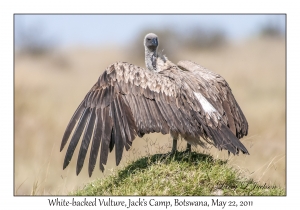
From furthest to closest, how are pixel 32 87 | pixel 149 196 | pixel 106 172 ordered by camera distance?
pixel 32 87 < pixel 106 172 < pixel 149 196

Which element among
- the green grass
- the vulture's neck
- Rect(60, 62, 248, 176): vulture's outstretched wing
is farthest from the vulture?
the vulture's neck

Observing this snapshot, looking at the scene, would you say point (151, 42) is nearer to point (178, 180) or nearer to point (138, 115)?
point (138, 115)

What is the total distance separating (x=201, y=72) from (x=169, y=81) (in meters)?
1.53

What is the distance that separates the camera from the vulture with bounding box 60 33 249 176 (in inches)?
344

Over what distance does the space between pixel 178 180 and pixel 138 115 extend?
1.14m

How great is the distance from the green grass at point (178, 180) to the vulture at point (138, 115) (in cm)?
38

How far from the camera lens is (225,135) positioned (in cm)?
917

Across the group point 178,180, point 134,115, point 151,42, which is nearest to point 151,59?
point 151,42

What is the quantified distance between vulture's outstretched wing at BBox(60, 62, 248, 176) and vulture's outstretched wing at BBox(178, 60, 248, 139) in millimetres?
390

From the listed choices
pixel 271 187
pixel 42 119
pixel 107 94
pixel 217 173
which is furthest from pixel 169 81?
pixel 42 119

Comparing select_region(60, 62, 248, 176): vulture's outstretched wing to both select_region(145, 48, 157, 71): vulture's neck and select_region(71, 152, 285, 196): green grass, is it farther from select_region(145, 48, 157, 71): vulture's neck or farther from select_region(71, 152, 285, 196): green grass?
select_region(145, 48, 157, 71): vulture's neck

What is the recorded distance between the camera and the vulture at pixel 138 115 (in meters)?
8.75

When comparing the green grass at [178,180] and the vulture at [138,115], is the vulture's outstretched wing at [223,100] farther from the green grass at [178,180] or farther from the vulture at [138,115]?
the green grass at [178,180]

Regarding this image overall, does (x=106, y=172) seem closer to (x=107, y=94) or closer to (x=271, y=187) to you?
(x=107, y=94)
